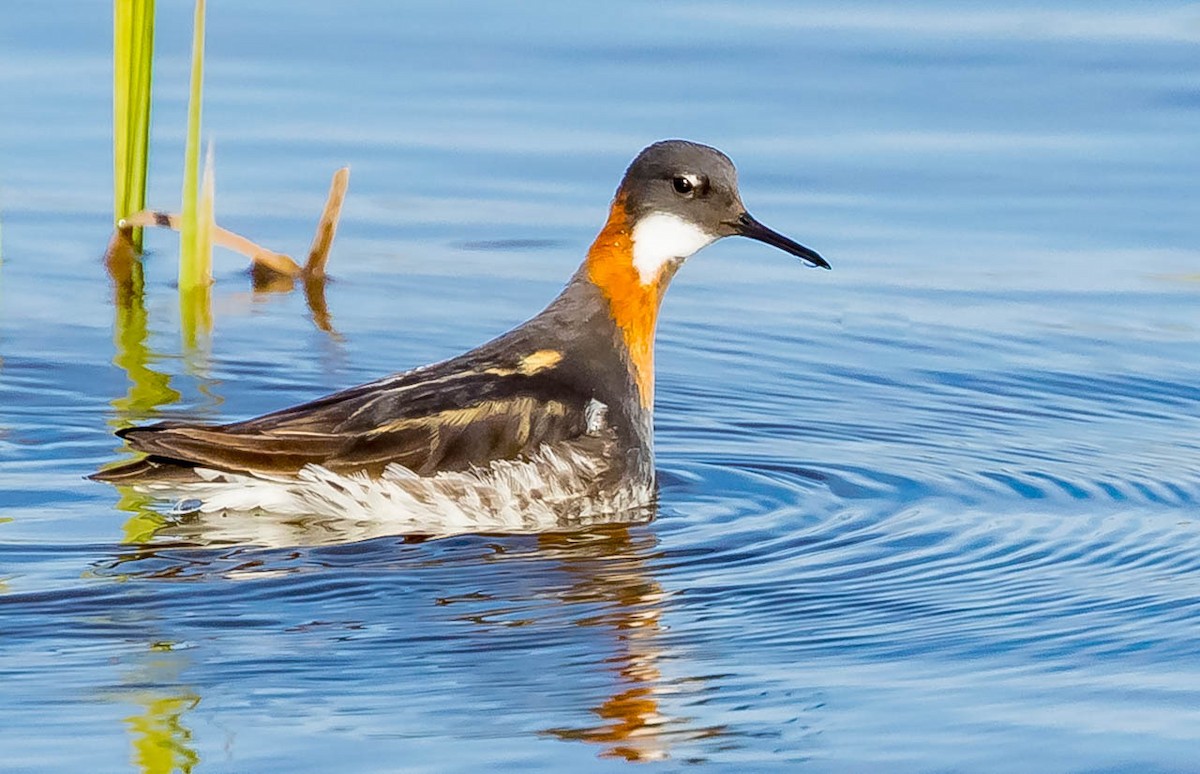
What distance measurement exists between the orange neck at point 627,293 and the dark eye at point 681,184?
0.70ft

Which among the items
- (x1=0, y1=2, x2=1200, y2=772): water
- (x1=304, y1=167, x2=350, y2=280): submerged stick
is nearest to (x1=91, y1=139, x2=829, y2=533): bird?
(x1=0, y1=2, x2=1200, y2=772): water

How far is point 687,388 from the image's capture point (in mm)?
10492

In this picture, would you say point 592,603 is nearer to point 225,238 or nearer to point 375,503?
point 375,503

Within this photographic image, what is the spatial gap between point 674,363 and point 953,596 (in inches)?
130

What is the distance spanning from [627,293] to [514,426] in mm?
897

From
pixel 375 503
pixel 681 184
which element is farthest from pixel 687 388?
pixel 375 503

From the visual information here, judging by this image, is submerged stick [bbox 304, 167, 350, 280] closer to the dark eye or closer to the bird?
the bird

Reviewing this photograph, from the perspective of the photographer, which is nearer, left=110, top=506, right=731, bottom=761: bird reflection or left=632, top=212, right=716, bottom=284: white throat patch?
left=110, top=506, right=731, bottom=761: bird reflection

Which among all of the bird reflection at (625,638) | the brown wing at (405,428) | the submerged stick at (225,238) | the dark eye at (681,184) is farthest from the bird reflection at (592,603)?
the submerged stick at (225,238)

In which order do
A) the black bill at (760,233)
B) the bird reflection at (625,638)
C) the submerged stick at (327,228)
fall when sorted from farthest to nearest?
the submerged stick at (327,228) < the black bill at (760,233) < the bird reflection at (625,638)

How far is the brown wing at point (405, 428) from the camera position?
330 inches

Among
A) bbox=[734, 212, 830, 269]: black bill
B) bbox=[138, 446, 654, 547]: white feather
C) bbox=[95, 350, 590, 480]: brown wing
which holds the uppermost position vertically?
bbox=[734, 212, 830, 269]: black bill

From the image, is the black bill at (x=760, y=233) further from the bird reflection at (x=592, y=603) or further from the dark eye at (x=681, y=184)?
the bird reflection at (x=592, y=603)

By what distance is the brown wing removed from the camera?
330 inches
